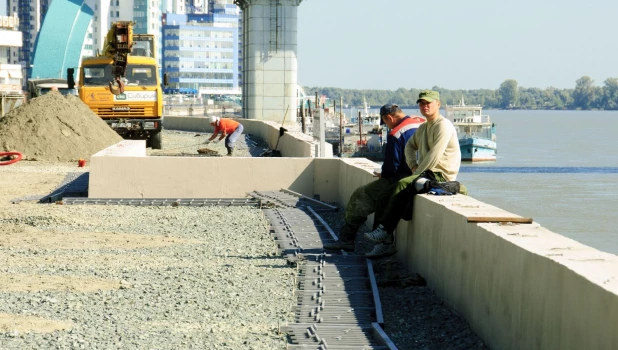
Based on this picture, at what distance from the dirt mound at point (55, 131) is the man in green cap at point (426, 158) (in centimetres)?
1786

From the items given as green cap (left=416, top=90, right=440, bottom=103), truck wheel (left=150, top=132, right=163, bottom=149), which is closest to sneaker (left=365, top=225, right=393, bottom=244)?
green cap (left=416, top=90, right=440, bottom=103)

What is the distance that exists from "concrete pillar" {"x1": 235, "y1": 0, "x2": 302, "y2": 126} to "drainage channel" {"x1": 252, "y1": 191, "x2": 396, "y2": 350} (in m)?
36.4

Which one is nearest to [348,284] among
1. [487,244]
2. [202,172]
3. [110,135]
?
[487,244]

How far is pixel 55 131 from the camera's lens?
27.7 meters

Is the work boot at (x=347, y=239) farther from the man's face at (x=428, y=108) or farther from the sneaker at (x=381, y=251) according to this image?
the man's face at (x=428, y=108)

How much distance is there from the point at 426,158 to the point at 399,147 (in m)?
1.01

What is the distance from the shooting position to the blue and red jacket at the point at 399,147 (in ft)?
36.2

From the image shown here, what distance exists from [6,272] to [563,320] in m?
6.46

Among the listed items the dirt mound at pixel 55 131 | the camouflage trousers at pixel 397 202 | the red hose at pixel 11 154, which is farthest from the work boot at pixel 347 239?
the dirt mound at pixel 55 131

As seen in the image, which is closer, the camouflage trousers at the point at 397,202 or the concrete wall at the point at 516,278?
the concrete wall at the point at 516,278

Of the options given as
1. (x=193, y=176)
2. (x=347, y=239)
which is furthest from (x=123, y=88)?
(x=347, y=239)

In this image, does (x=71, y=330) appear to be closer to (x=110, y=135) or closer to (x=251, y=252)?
(x=251, y=252)

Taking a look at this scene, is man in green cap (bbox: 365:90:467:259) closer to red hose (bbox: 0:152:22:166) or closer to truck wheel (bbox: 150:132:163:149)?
red hose (bbox: 0:152:22:166)

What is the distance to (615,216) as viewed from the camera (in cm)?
4500
